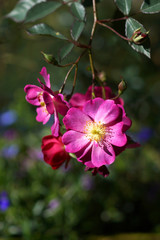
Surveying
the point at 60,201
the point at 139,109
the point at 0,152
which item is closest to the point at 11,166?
the point at 0,152

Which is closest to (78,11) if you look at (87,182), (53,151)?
(53,151)

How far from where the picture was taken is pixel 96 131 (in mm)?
585

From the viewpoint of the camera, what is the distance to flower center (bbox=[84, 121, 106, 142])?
574 millimetres

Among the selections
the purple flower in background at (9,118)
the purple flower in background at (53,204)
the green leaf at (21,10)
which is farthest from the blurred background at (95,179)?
the green leaf at (21,10)

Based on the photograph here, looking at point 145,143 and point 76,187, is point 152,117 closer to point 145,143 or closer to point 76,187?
point 145,143

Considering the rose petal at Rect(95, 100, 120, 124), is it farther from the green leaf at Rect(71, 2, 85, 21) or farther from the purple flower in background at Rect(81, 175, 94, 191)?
the purple flower in background at Rect(81, 175, 94, 191)

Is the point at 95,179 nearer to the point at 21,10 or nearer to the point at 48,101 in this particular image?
the point at 21,10

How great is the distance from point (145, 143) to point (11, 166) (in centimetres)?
68

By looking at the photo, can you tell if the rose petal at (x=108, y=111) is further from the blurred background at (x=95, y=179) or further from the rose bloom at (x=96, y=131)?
the blurred background at (x=95, y=179)

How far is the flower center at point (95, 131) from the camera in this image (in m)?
0.57

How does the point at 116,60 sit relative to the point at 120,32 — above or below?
below

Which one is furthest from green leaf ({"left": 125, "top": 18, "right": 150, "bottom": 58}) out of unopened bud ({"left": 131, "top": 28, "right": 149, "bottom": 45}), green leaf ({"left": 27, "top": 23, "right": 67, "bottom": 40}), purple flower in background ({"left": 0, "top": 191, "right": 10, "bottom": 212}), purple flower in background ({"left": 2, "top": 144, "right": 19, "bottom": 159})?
purple flower in background ({"left": 2, "top": 144, "right": 19, "bottom": 159})

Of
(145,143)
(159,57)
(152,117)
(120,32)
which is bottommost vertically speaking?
(145,143)

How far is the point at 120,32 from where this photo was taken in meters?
0.64
